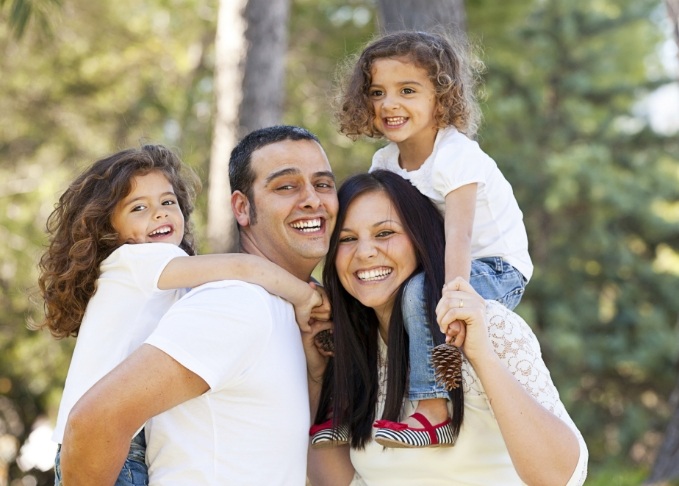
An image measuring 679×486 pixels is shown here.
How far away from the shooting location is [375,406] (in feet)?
11.1

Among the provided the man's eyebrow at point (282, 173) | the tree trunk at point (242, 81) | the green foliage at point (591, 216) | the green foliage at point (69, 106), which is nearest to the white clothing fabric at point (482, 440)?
the man's eyebrow at point (282, 173)

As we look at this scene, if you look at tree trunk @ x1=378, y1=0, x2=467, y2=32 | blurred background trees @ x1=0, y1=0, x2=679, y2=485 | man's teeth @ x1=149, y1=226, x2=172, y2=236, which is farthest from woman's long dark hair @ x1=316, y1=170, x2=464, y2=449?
blurred background trees @ x1=0, y1=0, x2=679, y2=485

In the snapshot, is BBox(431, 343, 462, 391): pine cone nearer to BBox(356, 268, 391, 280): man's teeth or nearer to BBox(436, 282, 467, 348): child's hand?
BBox(436, 282, 467, 348): child's hand

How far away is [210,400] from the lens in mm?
2926

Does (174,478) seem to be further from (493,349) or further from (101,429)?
(493,349)

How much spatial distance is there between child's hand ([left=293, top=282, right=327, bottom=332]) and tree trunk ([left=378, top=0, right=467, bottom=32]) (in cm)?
292

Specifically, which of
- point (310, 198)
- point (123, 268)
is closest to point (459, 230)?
point (310, 198)

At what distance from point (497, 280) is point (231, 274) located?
1.13m

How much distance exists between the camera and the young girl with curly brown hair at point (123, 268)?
10.1 feet

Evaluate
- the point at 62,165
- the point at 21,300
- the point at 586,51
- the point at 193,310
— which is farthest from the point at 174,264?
the point at 586,51

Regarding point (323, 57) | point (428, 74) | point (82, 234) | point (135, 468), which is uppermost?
point (323, 57)

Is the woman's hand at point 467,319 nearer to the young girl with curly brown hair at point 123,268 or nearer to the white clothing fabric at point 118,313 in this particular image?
the young girl with curly brown hair at point 123,268

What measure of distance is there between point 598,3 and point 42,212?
13.5 meters

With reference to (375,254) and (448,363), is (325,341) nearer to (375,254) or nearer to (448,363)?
(375,254)
